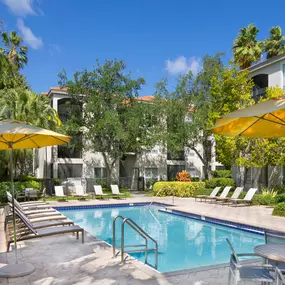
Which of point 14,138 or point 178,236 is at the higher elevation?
point 14,138

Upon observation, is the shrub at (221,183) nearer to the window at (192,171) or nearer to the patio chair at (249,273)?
the window at (192,171)

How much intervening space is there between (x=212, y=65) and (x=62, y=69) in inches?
499

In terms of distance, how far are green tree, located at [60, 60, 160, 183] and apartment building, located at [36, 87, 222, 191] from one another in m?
2.25

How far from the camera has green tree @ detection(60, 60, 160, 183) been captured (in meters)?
26.1

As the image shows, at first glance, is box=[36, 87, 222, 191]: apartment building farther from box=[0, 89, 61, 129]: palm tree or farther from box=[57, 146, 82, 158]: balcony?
box=[0, 89, 61, 129]: palm tree

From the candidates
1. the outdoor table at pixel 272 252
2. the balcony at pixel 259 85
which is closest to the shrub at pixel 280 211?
the outdoor table at pixel 272 252

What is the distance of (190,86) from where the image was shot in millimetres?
28547

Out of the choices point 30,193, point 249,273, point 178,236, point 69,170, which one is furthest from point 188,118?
point 249,273

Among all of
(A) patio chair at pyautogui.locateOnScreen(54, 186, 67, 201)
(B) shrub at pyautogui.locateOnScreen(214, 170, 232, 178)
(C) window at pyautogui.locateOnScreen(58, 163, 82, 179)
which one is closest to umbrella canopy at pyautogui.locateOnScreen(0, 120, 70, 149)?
(A) patio chair at pyautogui.locateOnScreen(54, 186, 67, 201)

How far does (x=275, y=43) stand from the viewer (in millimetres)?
35094

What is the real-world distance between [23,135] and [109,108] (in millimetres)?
19876

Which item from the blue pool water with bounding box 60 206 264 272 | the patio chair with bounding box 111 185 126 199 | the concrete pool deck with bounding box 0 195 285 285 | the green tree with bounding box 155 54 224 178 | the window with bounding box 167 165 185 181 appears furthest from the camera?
the window with bounding box 167 165 185 181

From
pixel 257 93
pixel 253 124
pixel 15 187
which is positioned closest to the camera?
pixel 253 124

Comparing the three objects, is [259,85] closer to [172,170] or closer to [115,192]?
[172,170]
